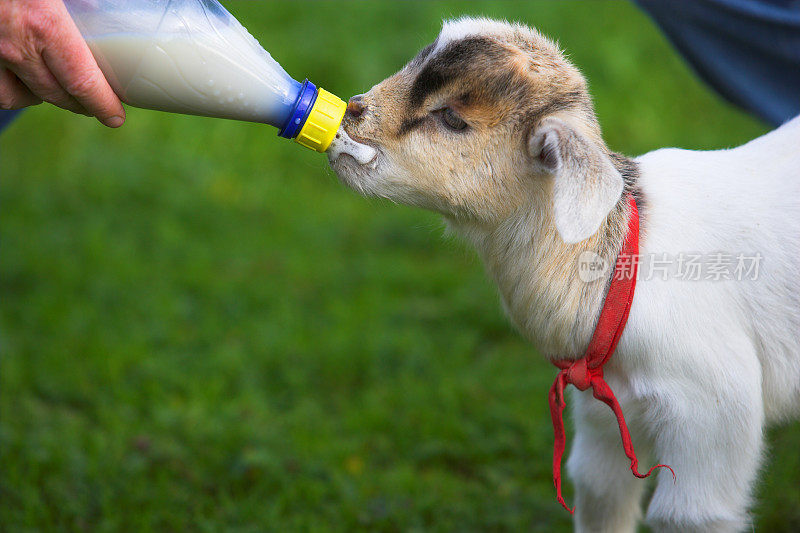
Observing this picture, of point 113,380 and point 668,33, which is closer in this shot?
point 668,33

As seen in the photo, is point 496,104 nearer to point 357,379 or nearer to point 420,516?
point 420,516

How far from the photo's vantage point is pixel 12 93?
6.99ft

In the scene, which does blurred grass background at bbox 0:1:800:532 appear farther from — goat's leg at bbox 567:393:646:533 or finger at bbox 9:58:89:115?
finger at bbox 9:58:89:115

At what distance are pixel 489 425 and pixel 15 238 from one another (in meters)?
2.85

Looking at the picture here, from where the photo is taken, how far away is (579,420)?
2.52 meters

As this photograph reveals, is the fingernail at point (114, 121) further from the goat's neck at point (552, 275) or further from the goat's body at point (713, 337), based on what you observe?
the goat's body at point (713, 337)

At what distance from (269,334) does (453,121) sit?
2267mm

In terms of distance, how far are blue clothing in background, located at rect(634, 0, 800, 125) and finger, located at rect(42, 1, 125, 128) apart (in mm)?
1800

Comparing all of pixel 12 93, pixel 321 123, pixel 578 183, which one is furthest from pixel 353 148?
pixel 12 93

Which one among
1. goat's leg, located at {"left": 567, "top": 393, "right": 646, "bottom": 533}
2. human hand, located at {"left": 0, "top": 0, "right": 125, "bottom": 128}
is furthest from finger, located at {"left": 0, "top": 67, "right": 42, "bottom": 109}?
goat's leg, located at {"left": 567, "top": 393, "right": 646, "bottom": 533}

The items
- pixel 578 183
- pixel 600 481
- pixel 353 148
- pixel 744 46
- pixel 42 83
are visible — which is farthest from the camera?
pixel 744 46

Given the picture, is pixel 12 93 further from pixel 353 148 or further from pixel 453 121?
pixel 453 121

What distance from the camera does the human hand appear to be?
1932mm

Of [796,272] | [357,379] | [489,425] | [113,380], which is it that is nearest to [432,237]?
[357,379]
